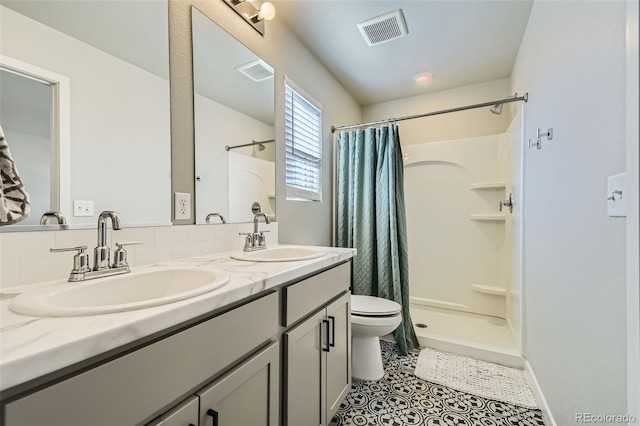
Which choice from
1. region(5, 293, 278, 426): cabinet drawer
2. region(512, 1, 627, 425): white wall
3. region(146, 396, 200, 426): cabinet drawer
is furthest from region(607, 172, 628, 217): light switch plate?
region(146, 396, 200, 426): cabinet drawer

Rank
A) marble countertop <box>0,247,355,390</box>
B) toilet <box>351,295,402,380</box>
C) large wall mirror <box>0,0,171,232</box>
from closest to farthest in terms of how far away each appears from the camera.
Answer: marble countertop <box>0,247,355,390</box>
large wall mirror <box>0,0,171,232</box>
toilet <box>351,295,402,380</box>

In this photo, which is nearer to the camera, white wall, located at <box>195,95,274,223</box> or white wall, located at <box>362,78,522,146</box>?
white wall, located at <box>195,95,274,223</box>

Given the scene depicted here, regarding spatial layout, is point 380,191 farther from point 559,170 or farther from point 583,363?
point 583,363

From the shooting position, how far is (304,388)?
104cm

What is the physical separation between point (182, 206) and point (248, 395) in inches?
30.6

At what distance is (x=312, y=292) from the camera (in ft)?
3.64

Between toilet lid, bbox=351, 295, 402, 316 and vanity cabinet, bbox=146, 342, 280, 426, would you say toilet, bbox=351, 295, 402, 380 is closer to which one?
toilet lid, bbox=351, 295, 402, 316

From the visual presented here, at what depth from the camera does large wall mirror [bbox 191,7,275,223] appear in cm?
128

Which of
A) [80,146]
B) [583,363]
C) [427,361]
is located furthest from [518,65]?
[80,146]

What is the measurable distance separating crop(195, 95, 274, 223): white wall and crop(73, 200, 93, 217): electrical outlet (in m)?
0.40

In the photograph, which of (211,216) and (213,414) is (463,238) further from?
(213,414)

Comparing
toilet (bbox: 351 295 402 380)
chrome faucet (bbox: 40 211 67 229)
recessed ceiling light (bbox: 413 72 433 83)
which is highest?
recessed ceiling light (bbox: 413 72 433 83)

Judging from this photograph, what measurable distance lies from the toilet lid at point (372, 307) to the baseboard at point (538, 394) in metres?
0.79

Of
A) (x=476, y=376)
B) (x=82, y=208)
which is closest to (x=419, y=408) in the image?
(x=476, y=376)
